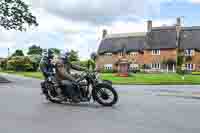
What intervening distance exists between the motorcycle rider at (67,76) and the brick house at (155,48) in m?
52.8

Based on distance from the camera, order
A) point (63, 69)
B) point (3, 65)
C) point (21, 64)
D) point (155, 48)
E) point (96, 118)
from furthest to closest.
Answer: point (155, 48) < point (3, 65) < point (21, 64) < point (63, 69) < point (96, 118)

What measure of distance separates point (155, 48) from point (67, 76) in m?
61.3

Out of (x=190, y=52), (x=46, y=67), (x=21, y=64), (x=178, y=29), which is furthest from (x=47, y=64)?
(x=178, y=29)

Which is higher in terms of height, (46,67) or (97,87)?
(46,67)

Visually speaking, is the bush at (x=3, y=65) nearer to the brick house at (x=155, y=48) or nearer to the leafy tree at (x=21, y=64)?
the leafy tree at (x=21, y=64)

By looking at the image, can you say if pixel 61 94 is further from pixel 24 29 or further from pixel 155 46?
pixel 155 46

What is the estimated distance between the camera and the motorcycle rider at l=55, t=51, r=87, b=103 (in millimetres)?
10695

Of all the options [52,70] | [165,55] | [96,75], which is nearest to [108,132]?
[96,75]

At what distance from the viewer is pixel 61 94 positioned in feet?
36.0

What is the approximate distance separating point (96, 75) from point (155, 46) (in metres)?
61.4

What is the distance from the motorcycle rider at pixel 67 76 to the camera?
35.1 feet

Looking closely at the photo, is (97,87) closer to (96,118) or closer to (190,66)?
(96,118)

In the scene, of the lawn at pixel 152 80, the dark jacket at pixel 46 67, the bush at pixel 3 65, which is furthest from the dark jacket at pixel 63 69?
the bush at pixel 3 65

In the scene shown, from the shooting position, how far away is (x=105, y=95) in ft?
34.4
